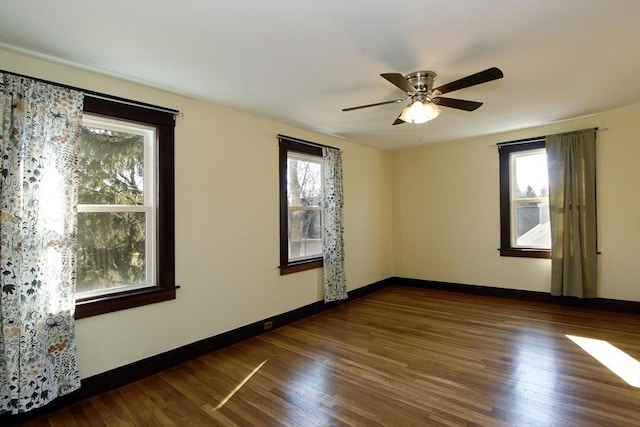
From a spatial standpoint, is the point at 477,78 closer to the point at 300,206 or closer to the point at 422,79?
the point at 422,79

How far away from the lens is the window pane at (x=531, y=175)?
4649mm

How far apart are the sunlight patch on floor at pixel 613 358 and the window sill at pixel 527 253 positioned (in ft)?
4.91

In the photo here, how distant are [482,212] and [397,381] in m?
3.54

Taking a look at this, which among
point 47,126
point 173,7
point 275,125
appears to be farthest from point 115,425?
point 275,125

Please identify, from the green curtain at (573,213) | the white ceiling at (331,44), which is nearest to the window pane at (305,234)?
the white ceiling at (331,44)

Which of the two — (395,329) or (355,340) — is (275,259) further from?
(395,329)

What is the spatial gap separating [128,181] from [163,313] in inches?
47.5

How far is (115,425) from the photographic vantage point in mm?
2119

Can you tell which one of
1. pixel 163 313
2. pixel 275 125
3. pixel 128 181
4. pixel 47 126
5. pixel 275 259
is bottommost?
pixel 163 313

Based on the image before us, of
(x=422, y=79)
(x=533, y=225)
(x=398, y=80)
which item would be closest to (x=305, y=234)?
(x=422, y=79)

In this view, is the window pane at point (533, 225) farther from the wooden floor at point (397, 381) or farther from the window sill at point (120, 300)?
the window sill at point (120, 300)

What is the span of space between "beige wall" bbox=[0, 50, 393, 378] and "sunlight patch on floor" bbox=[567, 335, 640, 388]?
2987 millimetres

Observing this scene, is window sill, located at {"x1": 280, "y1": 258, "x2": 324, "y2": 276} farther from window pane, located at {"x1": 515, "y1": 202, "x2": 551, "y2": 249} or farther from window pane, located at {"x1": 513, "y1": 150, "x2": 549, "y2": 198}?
window pane, located at {"x1": 513, "y1": 150, "x2": 549, "y2": 198}

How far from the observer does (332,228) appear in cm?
462
